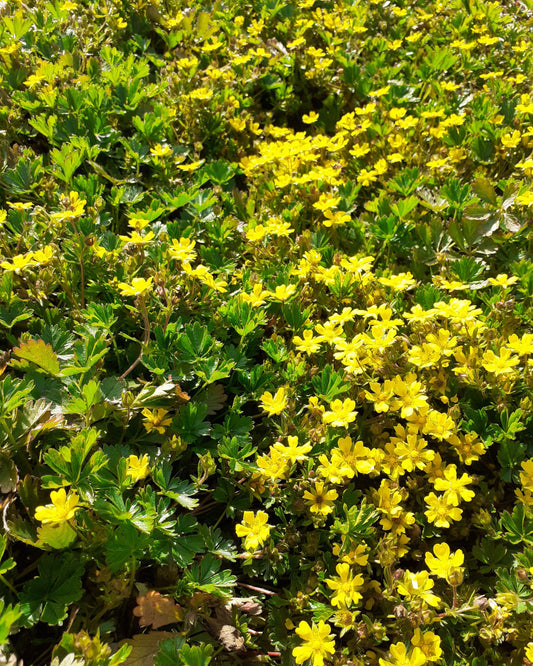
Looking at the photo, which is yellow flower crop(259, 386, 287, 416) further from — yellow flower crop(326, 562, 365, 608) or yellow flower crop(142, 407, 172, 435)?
yellow flower crop(326, 562, 365, 608)

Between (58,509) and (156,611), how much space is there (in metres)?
0.39

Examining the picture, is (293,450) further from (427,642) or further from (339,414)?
(427,642)

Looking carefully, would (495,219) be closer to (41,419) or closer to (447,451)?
(447,451)

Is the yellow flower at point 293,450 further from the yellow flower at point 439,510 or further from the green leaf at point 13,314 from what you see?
the green leaf at point 13,314

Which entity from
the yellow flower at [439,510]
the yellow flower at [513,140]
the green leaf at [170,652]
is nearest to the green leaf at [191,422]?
the green leaf at [170,652]

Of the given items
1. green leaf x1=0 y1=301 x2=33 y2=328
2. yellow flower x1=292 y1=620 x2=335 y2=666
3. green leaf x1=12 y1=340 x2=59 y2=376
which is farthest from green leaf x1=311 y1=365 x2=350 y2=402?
green leaf x1=0 y1=301 x2=33 y2=328

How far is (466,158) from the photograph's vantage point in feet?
9.86

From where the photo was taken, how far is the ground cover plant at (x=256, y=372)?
5.10 feet

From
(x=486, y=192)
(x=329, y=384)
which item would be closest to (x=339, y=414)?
(x=329, y=384)

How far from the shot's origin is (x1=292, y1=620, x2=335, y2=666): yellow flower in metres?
1.47

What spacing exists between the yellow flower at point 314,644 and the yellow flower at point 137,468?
0.58m

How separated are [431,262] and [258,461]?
130 centimetres

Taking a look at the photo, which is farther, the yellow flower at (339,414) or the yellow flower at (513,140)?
the yellow flower at (513,140)

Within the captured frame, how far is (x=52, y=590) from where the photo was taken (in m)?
1.49
